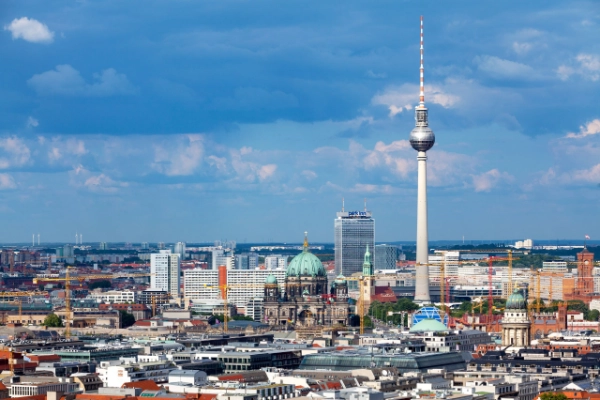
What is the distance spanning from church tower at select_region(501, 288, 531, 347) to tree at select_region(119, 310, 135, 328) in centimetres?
5236

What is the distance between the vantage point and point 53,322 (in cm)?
17550

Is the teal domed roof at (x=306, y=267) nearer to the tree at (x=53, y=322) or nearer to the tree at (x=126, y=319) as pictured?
the tree at (x=126, y=319)

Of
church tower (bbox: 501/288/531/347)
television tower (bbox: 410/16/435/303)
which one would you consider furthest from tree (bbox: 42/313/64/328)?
church tower (bbox: 501/288/531/347)

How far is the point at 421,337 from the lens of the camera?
13488 cm

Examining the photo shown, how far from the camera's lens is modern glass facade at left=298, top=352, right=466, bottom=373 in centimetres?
10812

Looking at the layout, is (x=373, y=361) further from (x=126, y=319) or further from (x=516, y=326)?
(x=126, y=319)

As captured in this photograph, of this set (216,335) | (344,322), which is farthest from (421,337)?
(344,322)

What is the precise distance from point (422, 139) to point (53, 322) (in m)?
38.5

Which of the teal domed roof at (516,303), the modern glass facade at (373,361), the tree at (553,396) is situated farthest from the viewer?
the teal domed roof at (516,303)

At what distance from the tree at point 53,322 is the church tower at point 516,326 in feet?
155

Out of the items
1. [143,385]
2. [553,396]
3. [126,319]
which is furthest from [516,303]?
[126,319]

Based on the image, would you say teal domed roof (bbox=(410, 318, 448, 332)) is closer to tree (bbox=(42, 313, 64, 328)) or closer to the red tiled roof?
tree (bbox=(42, 313, 64, 328))

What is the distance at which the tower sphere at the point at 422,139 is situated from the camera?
7293 inches

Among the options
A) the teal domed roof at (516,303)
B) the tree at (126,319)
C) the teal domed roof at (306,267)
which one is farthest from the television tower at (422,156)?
the teal domed roof at (516,303)
